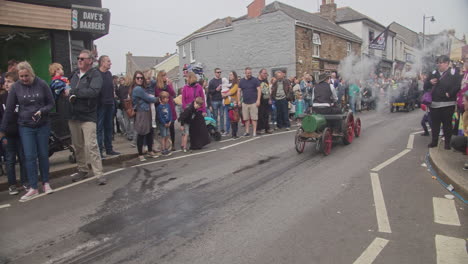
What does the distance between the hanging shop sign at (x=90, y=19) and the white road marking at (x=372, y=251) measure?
10487 mm

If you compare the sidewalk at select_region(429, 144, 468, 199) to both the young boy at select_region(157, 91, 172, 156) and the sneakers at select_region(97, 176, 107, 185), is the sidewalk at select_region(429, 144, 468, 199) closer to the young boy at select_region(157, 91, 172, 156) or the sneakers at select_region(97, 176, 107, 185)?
the sneakers at select_region(97, 176, 107, 185)

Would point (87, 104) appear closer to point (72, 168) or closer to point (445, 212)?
point (72, 168)

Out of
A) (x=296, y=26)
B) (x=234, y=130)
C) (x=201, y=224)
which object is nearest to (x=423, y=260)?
(x=201, y=224)

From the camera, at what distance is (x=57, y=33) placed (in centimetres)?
1091

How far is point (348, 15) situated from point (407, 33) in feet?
56.5

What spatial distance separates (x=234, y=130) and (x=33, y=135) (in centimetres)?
609

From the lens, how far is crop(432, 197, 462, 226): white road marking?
425 centimetres

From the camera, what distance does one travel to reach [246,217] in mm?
4461

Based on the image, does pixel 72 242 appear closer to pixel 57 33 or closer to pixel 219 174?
pixel 219 174

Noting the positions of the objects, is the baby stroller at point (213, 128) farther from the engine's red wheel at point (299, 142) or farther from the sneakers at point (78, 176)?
the sneakers at point (78, 176)

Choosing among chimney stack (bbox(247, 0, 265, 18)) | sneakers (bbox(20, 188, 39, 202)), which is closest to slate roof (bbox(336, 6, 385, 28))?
chimney stack (bbox(247, 0, 265, 18))

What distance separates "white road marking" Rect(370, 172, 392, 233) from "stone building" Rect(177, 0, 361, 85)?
820 inches

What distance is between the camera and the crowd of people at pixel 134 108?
5.84 m

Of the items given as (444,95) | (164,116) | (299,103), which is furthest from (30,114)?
(299,103)
